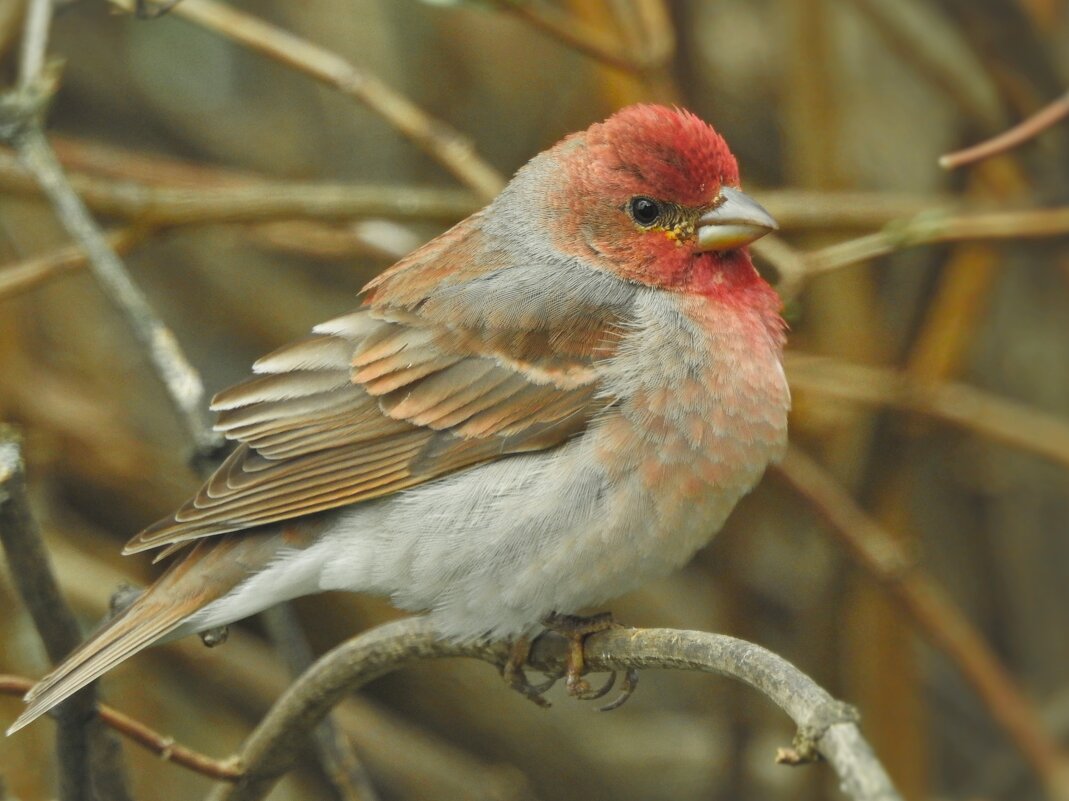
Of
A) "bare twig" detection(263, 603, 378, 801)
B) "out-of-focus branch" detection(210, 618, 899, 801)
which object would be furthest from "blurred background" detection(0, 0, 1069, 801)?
"out-of-focus branch" detection(210, 618, 899, 801)

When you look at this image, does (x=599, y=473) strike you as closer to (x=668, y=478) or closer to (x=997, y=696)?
(x=668, y=478)

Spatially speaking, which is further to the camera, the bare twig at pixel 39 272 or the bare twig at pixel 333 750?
the bare twig at pixel 39 272

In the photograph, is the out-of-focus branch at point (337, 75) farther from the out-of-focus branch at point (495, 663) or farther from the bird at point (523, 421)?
the out-of-focus branch at point (495, 663)

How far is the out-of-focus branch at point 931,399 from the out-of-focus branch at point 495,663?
72.2 inches

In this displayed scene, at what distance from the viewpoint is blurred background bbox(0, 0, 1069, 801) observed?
521 centimetres

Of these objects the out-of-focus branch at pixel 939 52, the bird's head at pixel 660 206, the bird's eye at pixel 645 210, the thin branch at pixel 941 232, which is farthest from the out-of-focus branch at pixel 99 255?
the out-of-focus branch at pixel 939 52

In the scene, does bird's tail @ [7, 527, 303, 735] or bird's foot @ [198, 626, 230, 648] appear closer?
bird's tail @ [7, 527, 303, 735]

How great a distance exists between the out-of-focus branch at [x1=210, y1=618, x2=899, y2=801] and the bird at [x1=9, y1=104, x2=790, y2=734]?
0.32ft

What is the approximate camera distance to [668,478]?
11.9 ft

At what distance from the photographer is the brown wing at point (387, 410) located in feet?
12.3

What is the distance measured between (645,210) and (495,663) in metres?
1.31

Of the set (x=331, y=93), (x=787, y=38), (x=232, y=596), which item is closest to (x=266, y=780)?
(x=232, y=596)

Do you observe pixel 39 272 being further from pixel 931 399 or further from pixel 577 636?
pixel 931 399

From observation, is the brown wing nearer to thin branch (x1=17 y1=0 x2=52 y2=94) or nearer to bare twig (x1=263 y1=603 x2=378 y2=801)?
bare twig (x1=263 y1=603 x2=378 y2=801)
